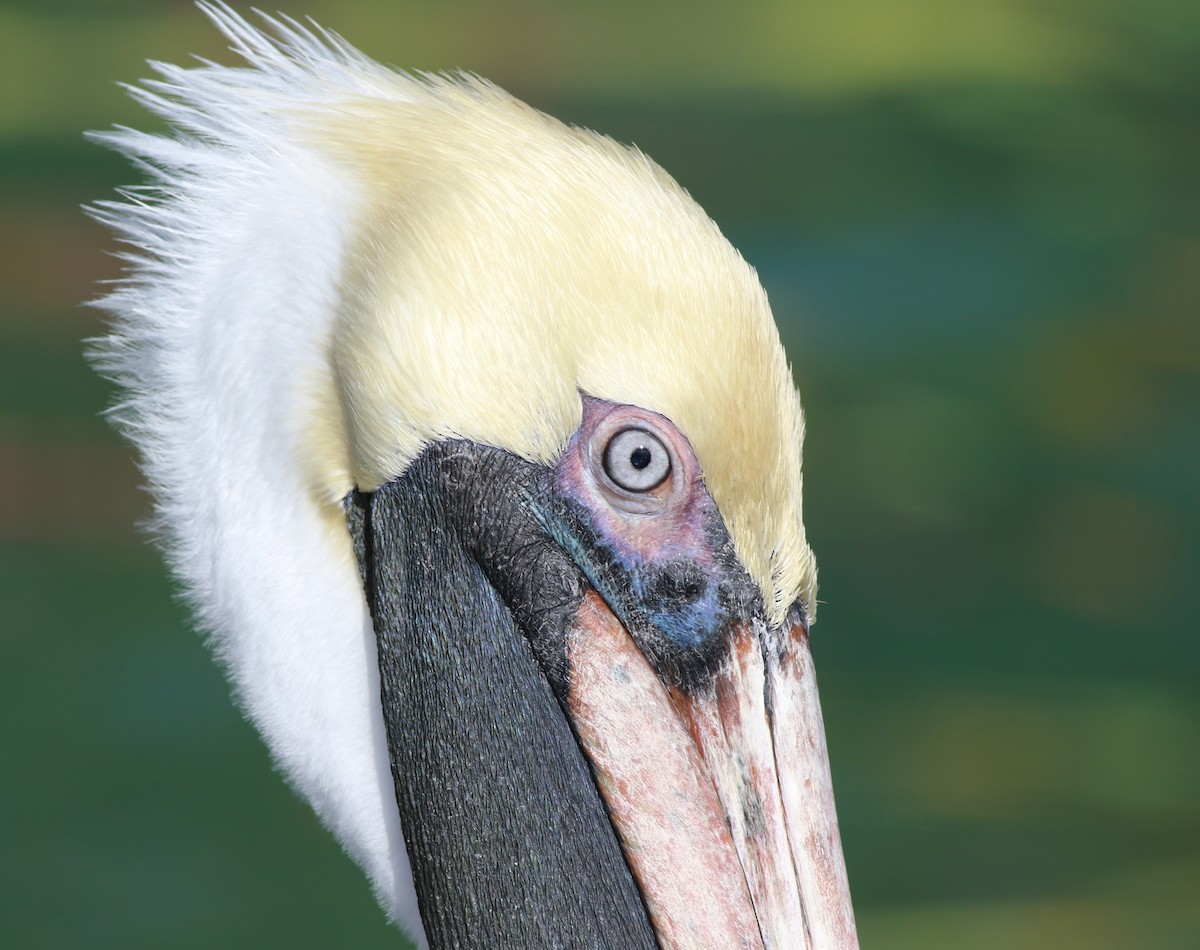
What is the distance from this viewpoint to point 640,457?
1263mm

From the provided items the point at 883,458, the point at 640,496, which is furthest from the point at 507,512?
the point at 883,458

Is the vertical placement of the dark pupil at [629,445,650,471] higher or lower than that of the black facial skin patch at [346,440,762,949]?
higher

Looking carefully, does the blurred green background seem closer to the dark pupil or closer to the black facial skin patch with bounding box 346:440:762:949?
the black facial skin patch with bounding box 346:440:762:949

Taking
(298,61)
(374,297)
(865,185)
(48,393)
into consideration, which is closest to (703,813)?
(374,297)

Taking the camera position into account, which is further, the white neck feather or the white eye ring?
the white neck feather

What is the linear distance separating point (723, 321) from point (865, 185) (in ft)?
15.0

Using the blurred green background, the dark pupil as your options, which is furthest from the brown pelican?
the blurred green background

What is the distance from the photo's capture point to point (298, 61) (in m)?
1.51

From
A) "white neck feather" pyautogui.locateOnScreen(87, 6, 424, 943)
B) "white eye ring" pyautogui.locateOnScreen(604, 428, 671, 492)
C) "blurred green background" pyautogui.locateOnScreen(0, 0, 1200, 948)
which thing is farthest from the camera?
"blurred green background" pyautogui.locateOnScreen(0, 0, 1200, 948)

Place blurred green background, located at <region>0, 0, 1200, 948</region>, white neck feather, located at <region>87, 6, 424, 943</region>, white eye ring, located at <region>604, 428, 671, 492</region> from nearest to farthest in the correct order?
white eye ring, located at <region>604, 428, 671, 492</region> → white neck feather, located at <region>87, 6, 424, 943</region> → blurred green background, located at <region>0, 0, 1200, 948</region>

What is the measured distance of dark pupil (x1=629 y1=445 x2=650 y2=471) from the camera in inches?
49.6

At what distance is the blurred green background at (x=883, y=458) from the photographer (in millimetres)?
4316

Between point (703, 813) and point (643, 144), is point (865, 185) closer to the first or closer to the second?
point (643, 144)

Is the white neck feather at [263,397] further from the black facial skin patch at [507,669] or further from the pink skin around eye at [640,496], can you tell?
the pink skin around eye at [640,496]
